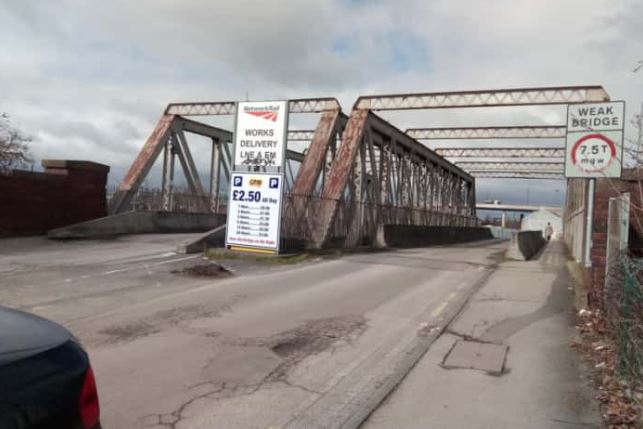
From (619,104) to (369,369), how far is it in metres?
Result: 6.46

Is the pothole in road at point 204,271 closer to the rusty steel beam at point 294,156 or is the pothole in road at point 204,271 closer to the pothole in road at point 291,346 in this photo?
the pothole in road at point 291,346

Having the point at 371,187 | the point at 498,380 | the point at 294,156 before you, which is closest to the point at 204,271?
the point at 498,380

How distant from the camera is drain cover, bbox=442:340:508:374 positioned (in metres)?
5.96

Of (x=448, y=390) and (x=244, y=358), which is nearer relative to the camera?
(x=448, y=390)

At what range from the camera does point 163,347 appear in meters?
6.07

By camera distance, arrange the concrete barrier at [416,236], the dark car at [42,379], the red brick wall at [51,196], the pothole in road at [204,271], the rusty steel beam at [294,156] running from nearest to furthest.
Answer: the dark car at [42,379]
the pothole in road at [204,271]
the red brick wall at [51,196]
the concrete barrier at [416,236]
the rusty steel beam at [294,156]

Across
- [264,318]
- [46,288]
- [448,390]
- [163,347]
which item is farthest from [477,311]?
[46,288]

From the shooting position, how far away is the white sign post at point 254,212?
15383 millimetres

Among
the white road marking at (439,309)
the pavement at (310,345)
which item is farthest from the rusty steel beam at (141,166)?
the white road marking at (439,309)

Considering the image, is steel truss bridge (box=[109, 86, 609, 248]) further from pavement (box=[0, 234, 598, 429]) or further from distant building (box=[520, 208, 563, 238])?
distant building (box=[520, 208, 563, 238])

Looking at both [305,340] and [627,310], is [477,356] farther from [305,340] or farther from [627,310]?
[305,340]

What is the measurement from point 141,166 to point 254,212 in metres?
11.7

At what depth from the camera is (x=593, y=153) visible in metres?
9.18

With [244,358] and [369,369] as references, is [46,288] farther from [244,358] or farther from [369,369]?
[369,369]
